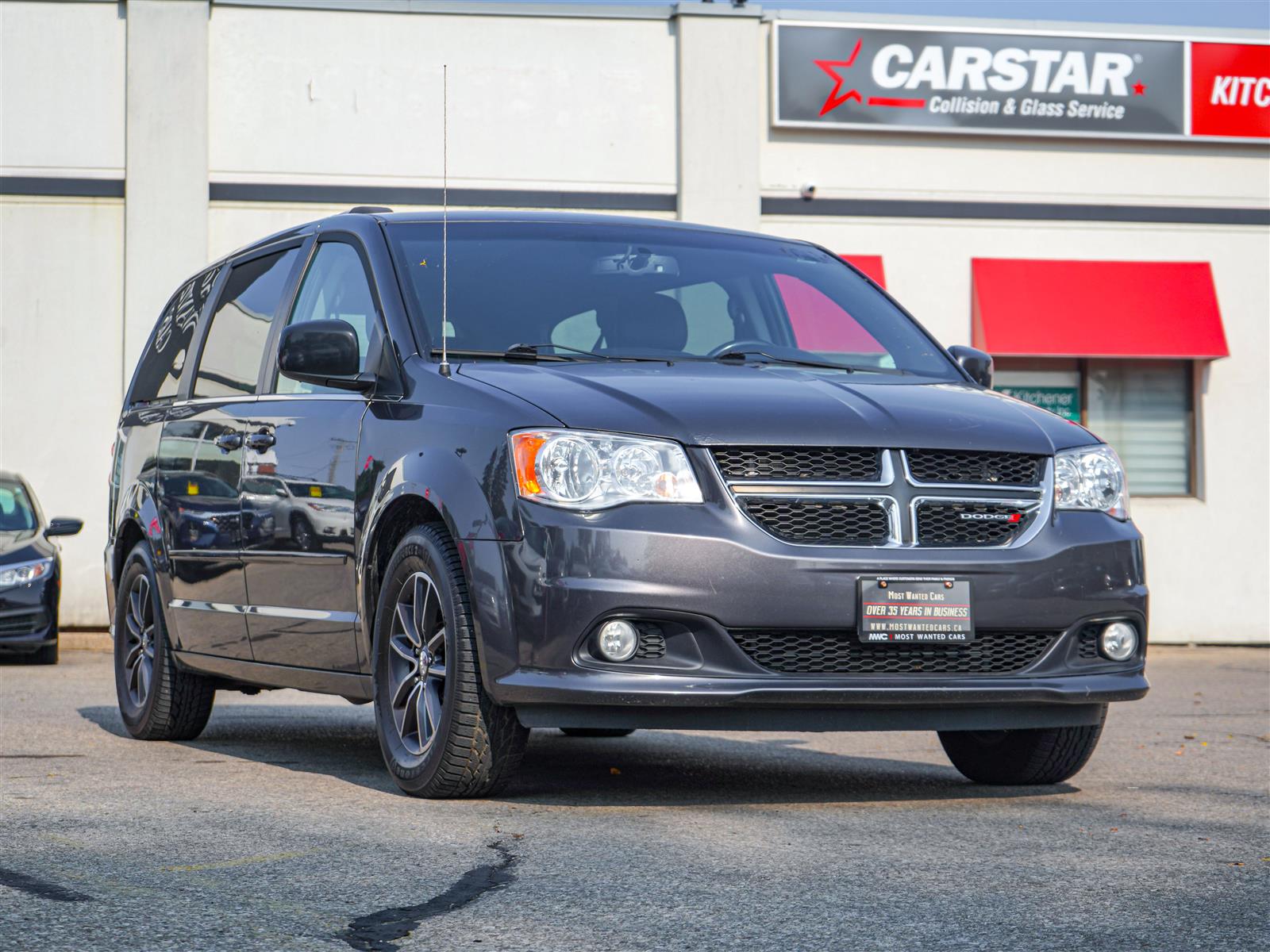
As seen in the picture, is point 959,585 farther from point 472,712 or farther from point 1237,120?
point 1237,120

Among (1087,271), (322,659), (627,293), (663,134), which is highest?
(663,134)

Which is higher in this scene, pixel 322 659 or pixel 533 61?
pixel 533 61

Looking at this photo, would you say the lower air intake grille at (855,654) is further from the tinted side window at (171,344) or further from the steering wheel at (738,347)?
the tinted side window at (171,344)

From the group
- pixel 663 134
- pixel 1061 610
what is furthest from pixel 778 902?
pixel 663 134

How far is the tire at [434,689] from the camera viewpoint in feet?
17.6

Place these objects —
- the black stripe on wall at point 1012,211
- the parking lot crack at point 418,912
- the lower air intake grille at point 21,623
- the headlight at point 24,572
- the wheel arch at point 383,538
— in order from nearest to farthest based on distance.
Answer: the parking lot crack at point 418,912 < the wheel arch at point 383,538 < the lower air intake grille at point 21,623 < the headlight at point 24,572 < the black stripe on wall at point 1012,211

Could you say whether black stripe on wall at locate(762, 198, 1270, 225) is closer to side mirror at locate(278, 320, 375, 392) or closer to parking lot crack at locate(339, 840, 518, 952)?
side mirror at locate(278, 320, 375, 392)

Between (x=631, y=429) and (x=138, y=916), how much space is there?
1.98 m

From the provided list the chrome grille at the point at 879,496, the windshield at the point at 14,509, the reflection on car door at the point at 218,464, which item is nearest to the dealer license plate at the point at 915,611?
the chrome grille at the point at 879,496

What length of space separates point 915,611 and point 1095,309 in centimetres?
1450

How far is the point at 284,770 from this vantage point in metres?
6.54

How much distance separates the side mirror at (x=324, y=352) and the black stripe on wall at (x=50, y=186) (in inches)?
511

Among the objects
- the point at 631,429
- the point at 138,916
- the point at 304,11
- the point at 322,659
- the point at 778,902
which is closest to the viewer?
the point at 138,916

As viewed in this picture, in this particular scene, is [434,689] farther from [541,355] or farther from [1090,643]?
[1090,643]
